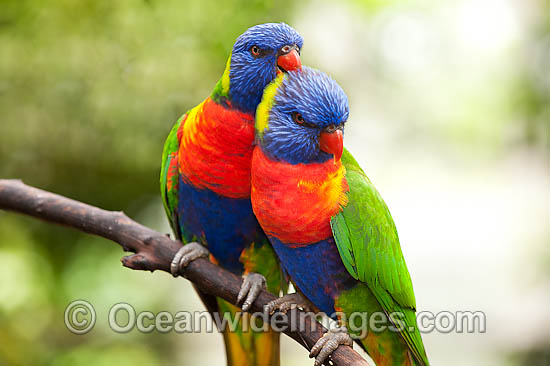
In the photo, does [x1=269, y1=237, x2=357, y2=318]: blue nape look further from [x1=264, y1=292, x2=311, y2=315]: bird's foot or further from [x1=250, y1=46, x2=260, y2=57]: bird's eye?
[x1=250, y1=46, x2=260, y2=57]: bird's eye

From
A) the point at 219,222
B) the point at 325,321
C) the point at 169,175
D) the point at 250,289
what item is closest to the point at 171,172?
the point at 169,175

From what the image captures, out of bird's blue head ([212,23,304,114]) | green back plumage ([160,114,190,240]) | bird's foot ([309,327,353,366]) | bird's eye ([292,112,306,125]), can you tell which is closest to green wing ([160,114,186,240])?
green back plumage ([160,114,190,240])

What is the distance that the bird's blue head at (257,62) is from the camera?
150 cm

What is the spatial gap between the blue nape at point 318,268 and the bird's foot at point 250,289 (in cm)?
17

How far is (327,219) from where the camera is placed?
1.48m

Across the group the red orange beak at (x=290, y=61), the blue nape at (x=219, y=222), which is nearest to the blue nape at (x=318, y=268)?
the blue nape at (x=219, y=222)

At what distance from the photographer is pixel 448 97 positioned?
464 cm

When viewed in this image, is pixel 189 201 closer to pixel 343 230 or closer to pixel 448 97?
pixel 343 230

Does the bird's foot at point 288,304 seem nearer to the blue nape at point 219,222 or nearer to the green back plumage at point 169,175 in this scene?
the blue nape at point 219,222

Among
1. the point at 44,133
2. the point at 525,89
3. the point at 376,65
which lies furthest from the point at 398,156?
the point at 44,133

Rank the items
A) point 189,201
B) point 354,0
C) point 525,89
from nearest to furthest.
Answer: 1. point 189,201
2. point 354,0
3. point 525,89

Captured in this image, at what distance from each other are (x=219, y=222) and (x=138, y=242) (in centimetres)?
31

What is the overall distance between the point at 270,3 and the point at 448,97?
194 cm

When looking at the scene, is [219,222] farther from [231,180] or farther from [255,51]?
[255,51]
